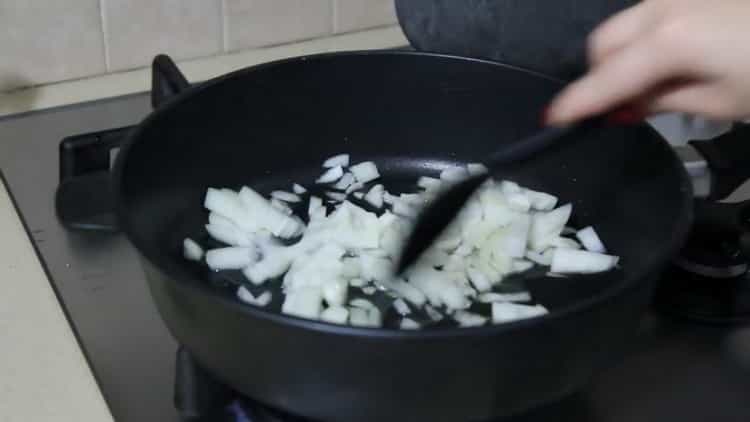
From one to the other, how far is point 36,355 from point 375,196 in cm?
28

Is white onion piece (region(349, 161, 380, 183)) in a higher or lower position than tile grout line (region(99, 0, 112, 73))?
lower

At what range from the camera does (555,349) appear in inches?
20.9

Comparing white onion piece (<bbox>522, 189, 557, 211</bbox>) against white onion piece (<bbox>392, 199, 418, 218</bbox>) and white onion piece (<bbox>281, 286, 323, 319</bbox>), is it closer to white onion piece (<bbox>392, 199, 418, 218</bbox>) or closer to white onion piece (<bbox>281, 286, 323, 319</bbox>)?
white onion piece (<bbox>392, 199, 418, 218</bbox>)

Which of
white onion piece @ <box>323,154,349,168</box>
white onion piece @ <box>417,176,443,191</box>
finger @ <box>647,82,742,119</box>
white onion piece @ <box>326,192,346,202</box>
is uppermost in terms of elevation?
finger @ <box>647,82,742,119</box>

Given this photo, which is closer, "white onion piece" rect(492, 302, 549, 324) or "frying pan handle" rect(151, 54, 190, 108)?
"white onion piece" rect(492, 302, 549, 324)

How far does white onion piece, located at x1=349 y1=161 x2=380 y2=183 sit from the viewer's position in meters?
0.83

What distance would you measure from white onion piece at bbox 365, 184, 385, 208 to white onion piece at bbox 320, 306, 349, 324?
156 mm

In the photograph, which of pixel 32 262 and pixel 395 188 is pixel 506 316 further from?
pixel 32 262

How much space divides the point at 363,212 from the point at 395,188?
0.07 metres

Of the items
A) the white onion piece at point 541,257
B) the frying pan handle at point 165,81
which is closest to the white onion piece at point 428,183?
the white onion piece at point 541,257

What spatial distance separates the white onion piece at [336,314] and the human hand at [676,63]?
0.58ft

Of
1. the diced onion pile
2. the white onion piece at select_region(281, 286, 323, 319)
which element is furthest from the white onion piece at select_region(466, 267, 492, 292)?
the white onion piece at select_region(281, 286, 323, 319)

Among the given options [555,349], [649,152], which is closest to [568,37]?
[649,152]

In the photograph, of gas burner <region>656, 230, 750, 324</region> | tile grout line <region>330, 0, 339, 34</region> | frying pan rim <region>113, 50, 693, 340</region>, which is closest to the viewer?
frying pan rim <region>113, 50, 693, 340</region>
